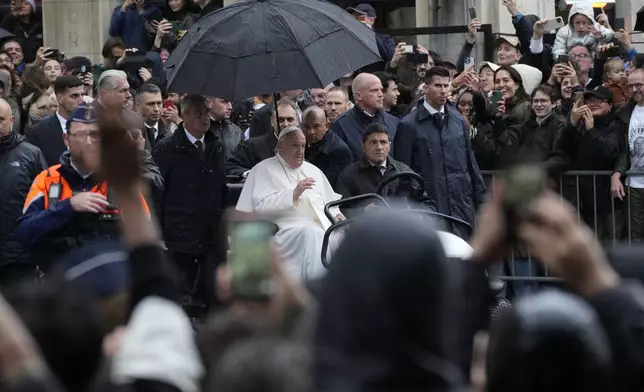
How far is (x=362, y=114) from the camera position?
12516 mm

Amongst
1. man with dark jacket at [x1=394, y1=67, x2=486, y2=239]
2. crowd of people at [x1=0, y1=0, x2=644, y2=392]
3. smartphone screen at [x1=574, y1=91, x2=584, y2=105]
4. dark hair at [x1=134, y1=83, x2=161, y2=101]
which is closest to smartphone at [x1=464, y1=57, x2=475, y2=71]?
crowd of people at [x1=0, y1=0, x2=644, y2=392]

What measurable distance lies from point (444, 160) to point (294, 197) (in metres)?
1.84

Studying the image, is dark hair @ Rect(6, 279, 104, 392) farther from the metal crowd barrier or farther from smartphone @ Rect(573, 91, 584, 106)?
smartphone @ Rect(573, 91, 584, 106)

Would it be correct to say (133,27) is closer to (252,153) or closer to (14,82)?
(14,82)

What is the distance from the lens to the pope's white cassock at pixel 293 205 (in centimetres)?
1034

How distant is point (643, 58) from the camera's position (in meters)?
13.9

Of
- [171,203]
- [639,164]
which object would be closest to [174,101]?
[171,203]

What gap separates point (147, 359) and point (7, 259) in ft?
21.0

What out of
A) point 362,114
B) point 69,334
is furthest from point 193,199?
point 69,334

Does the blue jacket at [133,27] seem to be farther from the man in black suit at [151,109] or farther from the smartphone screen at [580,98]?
the smartphone screen at [580,98]

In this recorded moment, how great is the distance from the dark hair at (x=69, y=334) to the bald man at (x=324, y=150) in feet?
26.6

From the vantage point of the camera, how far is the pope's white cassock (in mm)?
10336

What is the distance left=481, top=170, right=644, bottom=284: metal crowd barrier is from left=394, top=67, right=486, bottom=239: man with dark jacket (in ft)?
2.18

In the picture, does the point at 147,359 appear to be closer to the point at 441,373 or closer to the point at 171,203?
the point at 441,373
